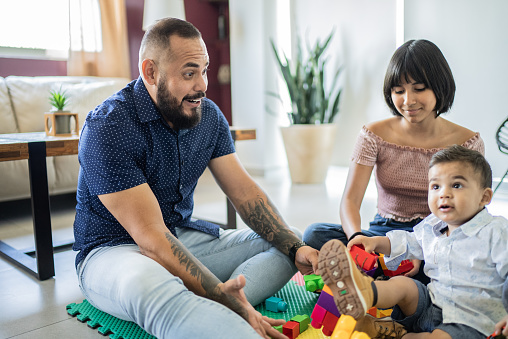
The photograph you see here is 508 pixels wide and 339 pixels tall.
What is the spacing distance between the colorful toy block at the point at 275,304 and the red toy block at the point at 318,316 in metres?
0.18

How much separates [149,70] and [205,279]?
0.64 metres

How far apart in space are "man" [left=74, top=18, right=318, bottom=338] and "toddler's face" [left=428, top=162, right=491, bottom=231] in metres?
0.40

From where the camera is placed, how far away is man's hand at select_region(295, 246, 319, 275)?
1.40m

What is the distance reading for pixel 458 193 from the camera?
1.14 m

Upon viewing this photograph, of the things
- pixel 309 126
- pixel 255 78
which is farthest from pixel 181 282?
pixel 255 78

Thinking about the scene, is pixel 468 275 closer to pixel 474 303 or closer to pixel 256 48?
pixel 474 303

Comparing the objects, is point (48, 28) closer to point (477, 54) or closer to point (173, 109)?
point (173, 109)

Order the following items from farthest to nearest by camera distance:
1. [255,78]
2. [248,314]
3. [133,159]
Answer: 1. [255,78]
2. [133,159]
3. [248,314]

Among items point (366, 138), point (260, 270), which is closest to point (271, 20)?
point (366, 138)

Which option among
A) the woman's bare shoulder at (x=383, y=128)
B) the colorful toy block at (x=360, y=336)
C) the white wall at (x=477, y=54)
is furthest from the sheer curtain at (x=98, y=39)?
the colorful toy block at (x=360, y=336)

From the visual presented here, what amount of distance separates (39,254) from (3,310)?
0.29 m

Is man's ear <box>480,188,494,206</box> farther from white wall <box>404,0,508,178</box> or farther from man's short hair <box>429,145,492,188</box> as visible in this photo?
white wall <box>404,0,508,178</box>

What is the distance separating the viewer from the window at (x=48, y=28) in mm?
3625

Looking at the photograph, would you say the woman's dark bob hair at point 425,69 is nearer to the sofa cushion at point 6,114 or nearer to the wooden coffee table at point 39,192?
the wooden coffee table at point 39,192
